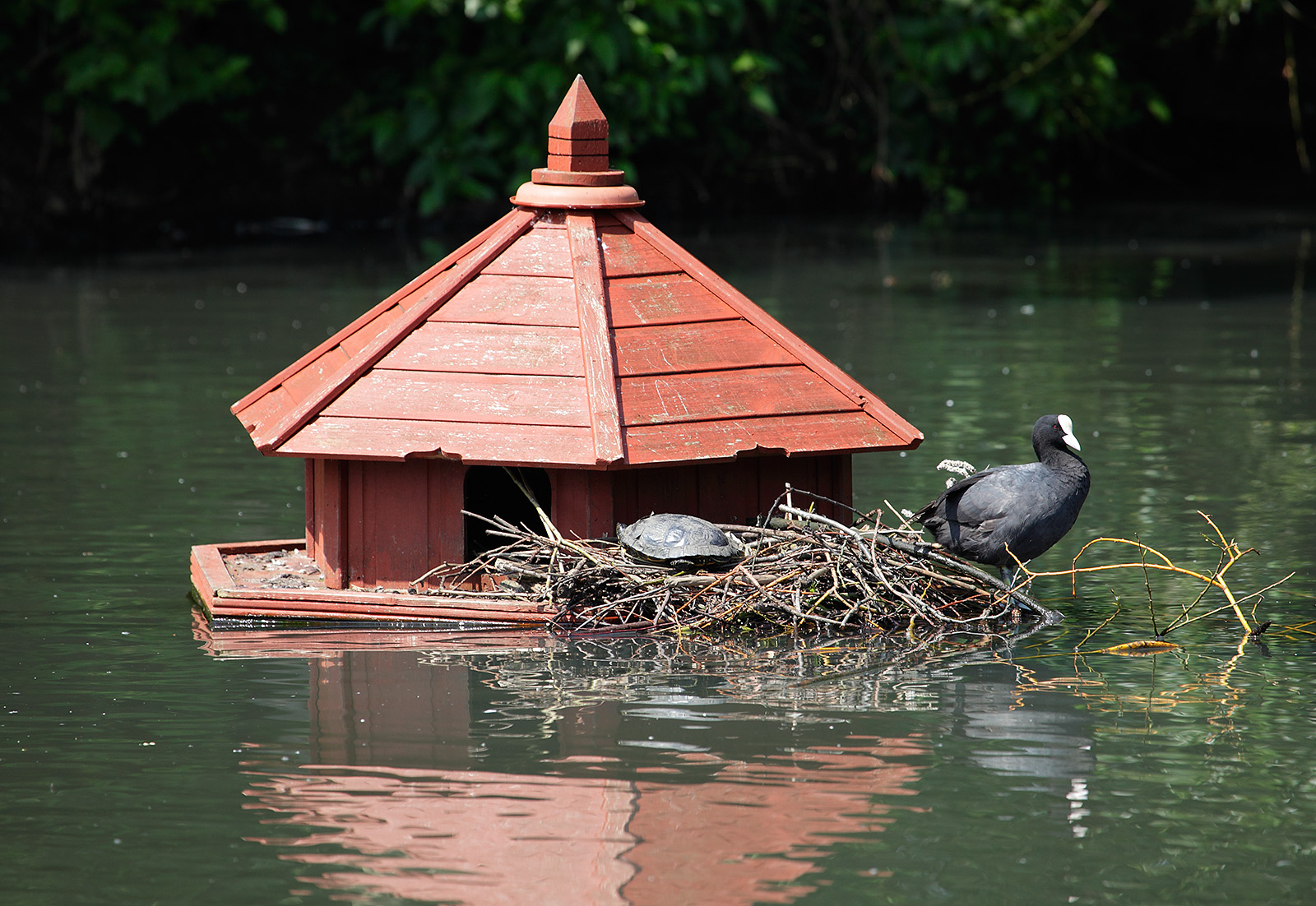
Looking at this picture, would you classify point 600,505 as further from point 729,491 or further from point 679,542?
point 729,491

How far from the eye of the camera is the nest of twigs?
7.69m

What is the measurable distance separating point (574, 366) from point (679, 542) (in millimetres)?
890

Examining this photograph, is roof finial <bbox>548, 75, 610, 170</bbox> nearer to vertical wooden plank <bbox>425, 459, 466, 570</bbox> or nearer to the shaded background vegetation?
vertical wooden plank <bbox>425, 459, 466, 570</bbox>

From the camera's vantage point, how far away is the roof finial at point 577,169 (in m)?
8.29

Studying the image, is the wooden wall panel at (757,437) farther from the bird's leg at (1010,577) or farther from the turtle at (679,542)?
the bird's leg at (1010,577)

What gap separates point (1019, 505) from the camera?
780 cm

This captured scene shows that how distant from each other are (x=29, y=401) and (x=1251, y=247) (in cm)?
1389

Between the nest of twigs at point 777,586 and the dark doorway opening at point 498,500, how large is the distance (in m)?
0.45

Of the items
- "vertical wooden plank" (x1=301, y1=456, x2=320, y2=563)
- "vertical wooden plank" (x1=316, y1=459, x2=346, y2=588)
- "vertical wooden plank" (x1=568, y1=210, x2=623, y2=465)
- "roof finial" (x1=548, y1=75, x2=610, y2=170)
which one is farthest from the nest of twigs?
"roof finial" (x1=548, y1=75, x2=610, y2=170)

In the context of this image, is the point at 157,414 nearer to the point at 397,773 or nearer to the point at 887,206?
the point at 397,773

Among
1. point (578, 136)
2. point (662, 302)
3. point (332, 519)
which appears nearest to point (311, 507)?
point (332, 519)

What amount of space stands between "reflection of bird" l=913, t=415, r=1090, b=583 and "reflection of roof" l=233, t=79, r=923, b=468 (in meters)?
0.37

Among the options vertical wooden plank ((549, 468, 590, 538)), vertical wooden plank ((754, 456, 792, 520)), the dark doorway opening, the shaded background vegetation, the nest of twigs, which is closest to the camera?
the nest of twigs

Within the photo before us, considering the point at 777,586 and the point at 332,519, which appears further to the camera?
the point at 332,519
